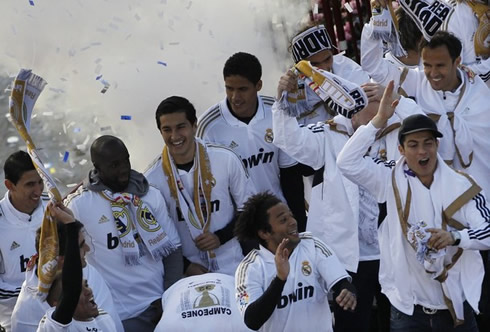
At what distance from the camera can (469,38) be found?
27.0ft

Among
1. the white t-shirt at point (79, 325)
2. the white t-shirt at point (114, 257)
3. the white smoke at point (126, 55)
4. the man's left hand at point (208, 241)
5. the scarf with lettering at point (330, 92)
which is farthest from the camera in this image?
the white smoke at point (126, 55)

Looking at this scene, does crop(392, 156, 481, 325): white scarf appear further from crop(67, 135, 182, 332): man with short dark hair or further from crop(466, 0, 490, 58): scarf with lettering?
crop(466, 0, 490, 58): scarf with lettering

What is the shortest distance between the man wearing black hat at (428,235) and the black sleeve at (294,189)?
52.3 inches

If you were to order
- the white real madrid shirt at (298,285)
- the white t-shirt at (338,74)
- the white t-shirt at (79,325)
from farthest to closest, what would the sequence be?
the white t-shirt at (338,74) → the white real madrid shirt at (298,285) → the white t-shirt at (79,325)

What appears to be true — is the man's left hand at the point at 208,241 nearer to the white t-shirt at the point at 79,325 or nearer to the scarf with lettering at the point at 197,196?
the scarf with lettering at the point at 197,196

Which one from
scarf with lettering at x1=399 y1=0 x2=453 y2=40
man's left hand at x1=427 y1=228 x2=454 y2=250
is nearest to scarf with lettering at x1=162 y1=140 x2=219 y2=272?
scarf with lettering at x1=399 y1=0 x2=453 y2=40

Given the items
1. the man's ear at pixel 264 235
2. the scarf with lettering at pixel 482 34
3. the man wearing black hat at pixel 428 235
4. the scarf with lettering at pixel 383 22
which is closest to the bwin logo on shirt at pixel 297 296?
the man's ear at pixel 264 235

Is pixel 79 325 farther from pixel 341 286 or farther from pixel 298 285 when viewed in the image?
→ pixel 341 286

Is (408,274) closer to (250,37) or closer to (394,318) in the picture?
(394,318)

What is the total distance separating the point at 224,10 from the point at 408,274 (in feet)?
12.5

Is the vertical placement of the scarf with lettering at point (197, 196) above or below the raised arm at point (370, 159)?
below

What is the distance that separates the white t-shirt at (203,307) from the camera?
6926 millimetres

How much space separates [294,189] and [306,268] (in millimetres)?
1540

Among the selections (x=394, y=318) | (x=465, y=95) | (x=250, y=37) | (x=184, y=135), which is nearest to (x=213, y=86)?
(x=250, y=37)
